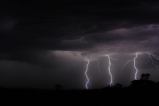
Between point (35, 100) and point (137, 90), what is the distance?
15.7m

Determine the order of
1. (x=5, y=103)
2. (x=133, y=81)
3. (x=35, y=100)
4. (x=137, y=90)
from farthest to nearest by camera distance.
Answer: (x=133, y=81) < (x=137, y=90) < (x=35, y=100) < (x=5, y=103)

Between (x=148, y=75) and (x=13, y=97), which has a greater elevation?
(x=148, y=75)

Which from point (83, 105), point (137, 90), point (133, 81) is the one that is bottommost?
point (83, 105)

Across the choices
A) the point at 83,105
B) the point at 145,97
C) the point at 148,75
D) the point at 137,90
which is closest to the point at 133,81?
the point at 148,75

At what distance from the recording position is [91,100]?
46.6m

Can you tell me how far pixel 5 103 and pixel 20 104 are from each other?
6.21 feet

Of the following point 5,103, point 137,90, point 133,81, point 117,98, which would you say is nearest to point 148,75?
point 133,81

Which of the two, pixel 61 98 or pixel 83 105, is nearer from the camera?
pixel 83 105

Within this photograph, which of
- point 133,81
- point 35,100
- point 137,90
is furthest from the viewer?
point 133,81

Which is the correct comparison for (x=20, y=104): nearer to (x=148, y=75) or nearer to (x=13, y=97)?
(x=13, y=97)

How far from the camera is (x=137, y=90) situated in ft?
169

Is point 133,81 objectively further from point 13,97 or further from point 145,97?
point 13,97

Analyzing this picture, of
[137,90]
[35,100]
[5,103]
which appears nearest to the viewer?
A: [5,103]

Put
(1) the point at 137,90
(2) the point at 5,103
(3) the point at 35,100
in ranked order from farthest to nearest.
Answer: (1) the point at 137,90 < (3) the point at 35,100 < (2) the point at 5,103
